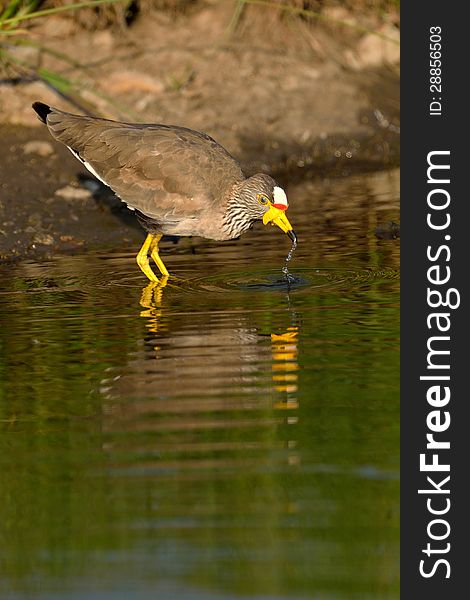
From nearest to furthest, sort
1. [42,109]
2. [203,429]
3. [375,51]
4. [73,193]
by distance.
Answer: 1. [203,429]
2. [42,109]
3. [73,193]
4. [375,51]

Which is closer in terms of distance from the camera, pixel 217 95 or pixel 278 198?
pixel 278 198

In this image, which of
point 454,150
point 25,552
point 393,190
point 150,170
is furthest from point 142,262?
point 25,552

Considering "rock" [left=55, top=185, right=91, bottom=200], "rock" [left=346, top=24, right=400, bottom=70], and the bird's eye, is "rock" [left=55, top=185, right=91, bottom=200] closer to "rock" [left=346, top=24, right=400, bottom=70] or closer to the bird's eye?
the bird's eye

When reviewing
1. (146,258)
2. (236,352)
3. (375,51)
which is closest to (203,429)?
(236,352)

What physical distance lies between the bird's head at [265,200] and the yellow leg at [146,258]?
83 centimetres

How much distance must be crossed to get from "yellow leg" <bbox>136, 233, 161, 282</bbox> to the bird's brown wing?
28 centimetres

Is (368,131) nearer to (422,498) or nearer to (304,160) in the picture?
(304,160)

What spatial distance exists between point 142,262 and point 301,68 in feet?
19.4

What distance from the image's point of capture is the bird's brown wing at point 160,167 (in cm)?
1049

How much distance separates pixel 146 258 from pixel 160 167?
711 mm

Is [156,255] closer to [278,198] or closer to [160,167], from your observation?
[160,167]

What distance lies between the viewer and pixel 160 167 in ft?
34.7

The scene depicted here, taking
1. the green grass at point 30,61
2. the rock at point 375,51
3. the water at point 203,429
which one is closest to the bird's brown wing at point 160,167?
the water at point 203,429

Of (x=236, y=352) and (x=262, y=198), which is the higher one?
(x=262, y=198)
